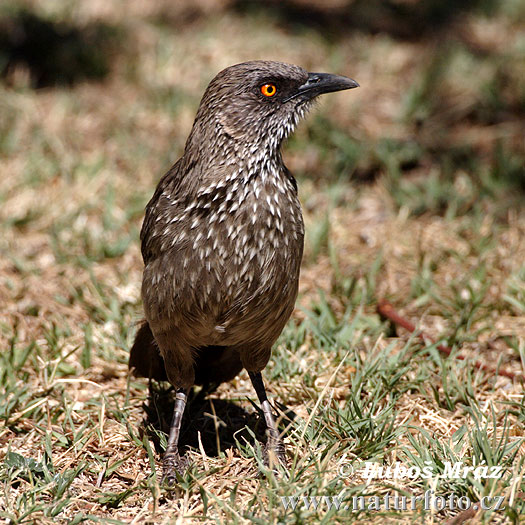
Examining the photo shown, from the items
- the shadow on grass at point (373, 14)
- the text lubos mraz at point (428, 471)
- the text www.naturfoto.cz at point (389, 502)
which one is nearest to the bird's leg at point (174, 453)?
the text www.naturfoto.cz at point (389, 502)

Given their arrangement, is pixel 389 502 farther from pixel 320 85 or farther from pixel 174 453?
pixel 320 85

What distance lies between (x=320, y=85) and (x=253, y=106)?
402mm

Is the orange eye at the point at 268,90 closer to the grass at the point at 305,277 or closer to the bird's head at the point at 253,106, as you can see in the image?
the bird's head at the point at 253,106

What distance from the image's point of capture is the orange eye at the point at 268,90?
11.4 feet

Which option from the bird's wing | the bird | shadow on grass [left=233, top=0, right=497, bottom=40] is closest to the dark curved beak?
the bird

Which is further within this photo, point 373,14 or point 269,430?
point 373,14

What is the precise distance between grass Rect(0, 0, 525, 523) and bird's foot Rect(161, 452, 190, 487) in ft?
0.24

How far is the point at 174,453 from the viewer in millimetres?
3527

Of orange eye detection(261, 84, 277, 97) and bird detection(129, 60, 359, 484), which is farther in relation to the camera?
orange eye detection(261, 84, 277, 97)

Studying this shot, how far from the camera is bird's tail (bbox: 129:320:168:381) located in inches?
152

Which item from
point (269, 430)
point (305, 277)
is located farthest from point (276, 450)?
point (305, 277)

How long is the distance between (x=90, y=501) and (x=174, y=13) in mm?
7703

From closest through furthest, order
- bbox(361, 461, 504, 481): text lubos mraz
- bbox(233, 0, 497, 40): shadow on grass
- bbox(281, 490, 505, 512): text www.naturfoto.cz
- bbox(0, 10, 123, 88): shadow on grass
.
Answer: bbox(281, 490, 505, 512): text www.naturfoto.cz < bbox(361, 461, 504, 481): text lubos mraz < bbox(0, 10, 123, 88): shadow on grass < bbox(233, 0, 497, 40): shadow on grass

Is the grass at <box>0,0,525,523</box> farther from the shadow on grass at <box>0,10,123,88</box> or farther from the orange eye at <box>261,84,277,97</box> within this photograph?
the orange eye at <box>261,84,277,97</box>
